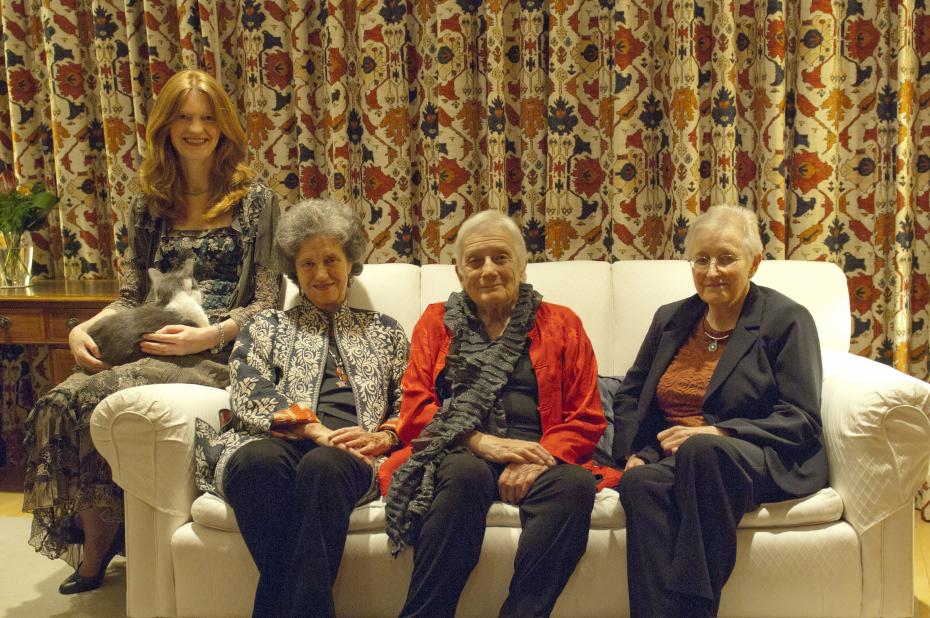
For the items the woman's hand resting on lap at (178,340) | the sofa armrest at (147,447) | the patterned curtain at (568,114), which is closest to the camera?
the sofa armrest at (147,447)

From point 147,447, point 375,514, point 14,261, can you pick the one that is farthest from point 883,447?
point 14,261

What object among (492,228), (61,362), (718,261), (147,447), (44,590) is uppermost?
(492,228)

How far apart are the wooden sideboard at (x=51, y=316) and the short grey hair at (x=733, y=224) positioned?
210cm

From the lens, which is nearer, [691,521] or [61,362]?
[691,521]

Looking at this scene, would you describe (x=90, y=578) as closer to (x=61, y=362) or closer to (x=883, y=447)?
(x=61, y=362)

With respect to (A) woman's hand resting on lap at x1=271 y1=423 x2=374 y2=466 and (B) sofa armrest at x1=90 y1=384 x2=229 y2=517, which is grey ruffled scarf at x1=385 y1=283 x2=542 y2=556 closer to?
(A) woman's hand resting on lap at x1=271 y1=423 x2=374 y2=466

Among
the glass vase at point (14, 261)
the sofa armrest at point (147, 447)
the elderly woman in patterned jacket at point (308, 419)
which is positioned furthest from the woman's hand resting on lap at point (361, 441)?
the glass vase at point (14, 261)

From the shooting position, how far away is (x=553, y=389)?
214 centimetres

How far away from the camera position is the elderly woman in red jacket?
1.86m

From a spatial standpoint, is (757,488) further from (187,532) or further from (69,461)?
(69,461)

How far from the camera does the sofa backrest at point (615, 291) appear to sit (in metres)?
2.51

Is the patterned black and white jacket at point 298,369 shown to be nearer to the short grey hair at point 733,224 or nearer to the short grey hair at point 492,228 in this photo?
the short grey hair at point 492,228

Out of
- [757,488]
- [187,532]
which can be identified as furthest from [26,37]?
[757,488]

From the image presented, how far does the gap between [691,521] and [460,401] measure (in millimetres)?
643
